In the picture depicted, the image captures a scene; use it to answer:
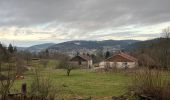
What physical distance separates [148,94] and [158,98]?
25.1 inches

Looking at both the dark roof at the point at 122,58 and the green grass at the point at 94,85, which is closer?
the green grass at the point at 94,85

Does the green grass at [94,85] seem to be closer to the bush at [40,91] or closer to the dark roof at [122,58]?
the bush at [40,91]

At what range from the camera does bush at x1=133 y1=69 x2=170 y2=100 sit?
12192 mm

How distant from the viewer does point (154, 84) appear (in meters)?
12.7

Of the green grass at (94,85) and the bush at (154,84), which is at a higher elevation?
the bush at (154,84)

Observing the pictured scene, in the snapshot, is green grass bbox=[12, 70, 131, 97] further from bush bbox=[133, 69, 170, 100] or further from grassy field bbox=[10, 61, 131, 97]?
bush bbox=[133, 69, 170, 100]

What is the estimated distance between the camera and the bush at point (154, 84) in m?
12.2

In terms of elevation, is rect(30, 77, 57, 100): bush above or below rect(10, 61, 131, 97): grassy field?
above

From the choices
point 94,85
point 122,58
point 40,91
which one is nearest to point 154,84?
point 40,91

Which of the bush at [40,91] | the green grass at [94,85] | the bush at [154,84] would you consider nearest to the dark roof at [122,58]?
the green grass at [94,85]

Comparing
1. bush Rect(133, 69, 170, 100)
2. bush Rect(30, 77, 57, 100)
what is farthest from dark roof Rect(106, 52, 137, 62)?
bush Rect(30, 77, 57, 100)

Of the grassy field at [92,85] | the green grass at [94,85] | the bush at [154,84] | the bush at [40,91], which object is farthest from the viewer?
the green grass at [94,85]

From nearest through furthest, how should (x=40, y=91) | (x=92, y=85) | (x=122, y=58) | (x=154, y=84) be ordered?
(x=40, y=91), (x=154, y=84), (x=92, y=85), (x=122, y=58)

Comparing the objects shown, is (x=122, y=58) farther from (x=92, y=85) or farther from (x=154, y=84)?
(x=154, y=84)
